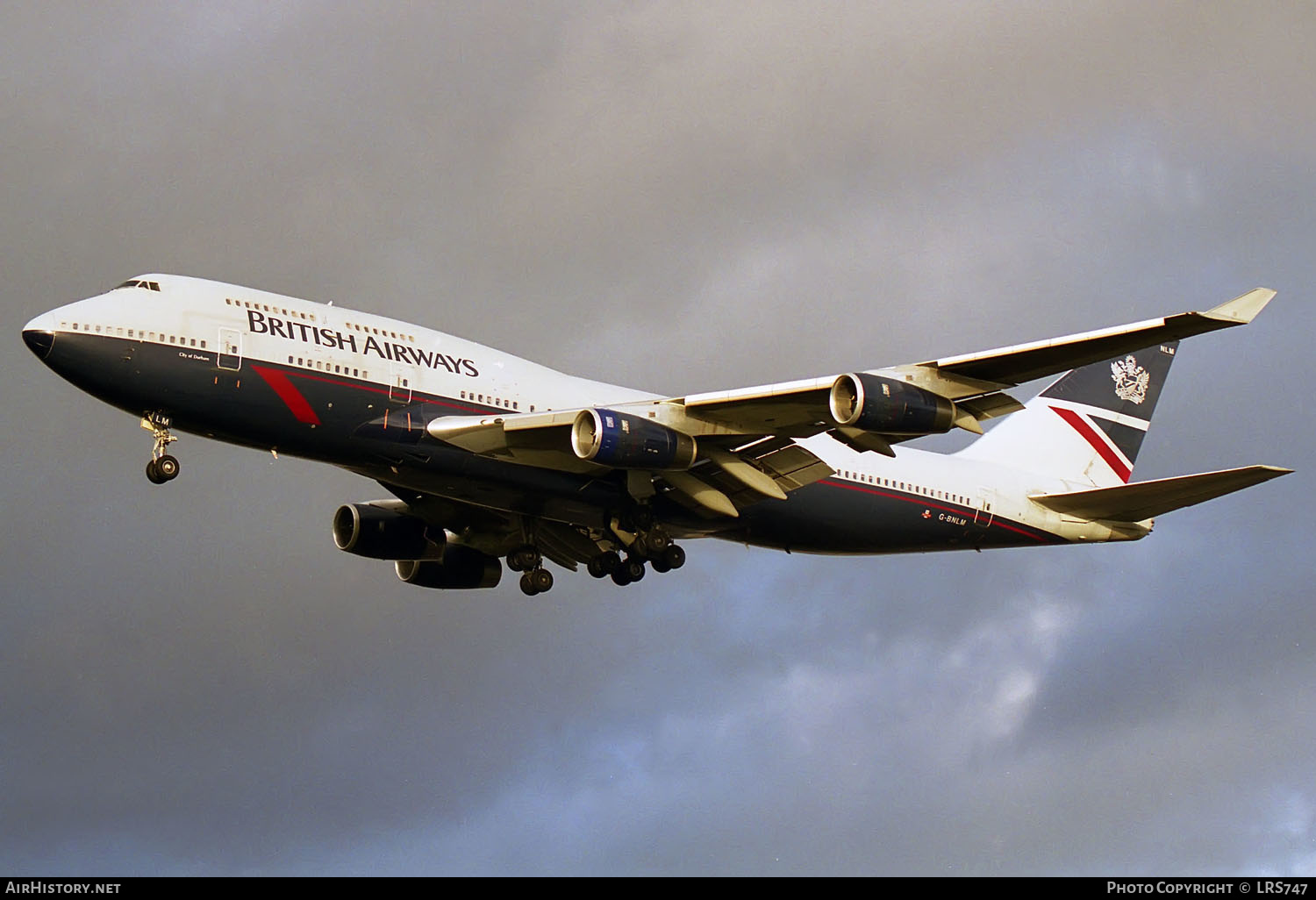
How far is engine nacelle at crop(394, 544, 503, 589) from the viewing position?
164 ft

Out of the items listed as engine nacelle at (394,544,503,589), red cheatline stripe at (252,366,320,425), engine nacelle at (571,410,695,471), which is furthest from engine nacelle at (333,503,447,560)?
engine nacelle at (571,410,695,471)

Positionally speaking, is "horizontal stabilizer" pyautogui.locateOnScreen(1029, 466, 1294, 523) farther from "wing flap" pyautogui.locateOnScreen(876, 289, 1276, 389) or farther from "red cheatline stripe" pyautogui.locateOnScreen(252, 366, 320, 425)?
"red cheatline stripe" pyautogui.locateOnScreen(252, 366, 320, 425)

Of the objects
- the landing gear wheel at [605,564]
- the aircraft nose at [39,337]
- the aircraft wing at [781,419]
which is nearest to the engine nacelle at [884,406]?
the aircraft wing at [781,419]

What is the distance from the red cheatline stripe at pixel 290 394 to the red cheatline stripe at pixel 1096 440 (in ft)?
82.4

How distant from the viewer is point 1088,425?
53.2 m

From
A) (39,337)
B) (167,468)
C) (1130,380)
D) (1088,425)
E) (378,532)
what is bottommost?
(167,468)

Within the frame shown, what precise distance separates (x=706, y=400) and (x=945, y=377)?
5.68 m

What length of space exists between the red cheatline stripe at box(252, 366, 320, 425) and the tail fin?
21224mm

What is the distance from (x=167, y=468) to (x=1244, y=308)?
77.9 feet

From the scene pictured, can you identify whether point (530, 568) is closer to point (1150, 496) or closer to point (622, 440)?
point (622, 440)

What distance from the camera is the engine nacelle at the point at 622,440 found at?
38844 millimetres

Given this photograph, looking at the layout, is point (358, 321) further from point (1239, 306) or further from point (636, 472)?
point (1239, 306)

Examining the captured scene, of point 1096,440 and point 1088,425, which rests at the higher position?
point 1088,425

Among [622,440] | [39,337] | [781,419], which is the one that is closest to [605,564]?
[622,440]
